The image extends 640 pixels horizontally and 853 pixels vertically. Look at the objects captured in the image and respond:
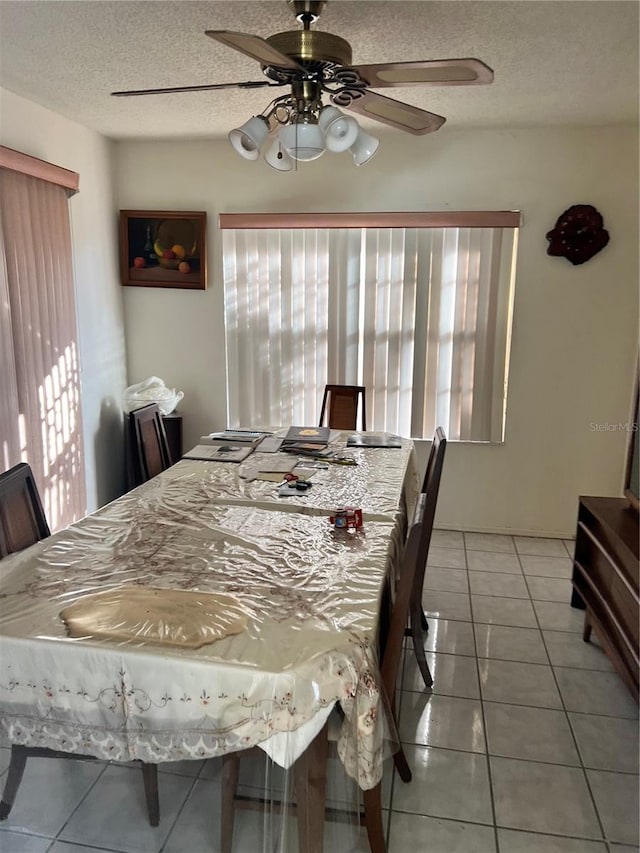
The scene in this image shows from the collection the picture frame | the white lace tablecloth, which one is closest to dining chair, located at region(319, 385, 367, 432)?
the picture frame

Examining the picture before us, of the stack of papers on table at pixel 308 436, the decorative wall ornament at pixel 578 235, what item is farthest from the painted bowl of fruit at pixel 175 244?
the decorative wall ornament at pixel 578 235

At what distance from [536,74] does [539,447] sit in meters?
2.08

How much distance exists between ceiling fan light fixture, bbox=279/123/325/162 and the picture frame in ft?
6.43

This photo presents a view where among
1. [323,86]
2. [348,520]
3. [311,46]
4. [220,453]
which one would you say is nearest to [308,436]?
[220,453]

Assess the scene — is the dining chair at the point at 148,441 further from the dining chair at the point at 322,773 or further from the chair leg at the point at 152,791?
the dining chair at the point at 322,773

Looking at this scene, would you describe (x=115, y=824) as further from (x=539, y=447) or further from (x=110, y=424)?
(x=539, y=447)

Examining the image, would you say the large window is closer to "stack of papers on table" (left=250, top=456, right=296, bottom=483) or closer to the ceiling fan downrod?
"stack of papers on table" (left=250, top=456, right=296, bottom=483)

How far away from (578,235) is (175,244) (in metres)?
2.44

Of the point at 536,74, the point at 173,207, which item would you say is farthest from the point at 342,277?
the point at 536,74

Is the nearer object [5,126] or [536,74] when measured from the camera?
[536,74]

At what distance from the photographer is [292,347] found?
3.97 metres

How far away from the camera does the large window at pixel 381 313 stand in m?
3.69

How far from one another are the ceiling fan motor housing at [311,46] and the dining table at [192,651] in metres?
1.53

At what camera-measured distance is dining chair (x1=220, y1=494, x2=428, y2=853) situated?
1.38 meters
